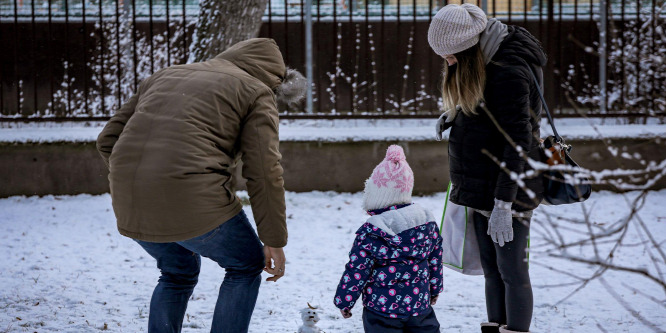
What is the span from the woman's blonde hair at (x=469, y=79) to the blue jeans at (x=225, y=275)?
1094mm

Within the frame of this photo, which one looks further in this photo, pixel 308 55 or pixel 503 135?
pixel 308 55

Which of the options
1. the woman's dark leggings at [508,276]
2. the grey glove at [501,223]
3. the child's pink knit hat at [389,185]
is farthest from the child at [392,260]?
the woman's dark leggings at [508,276]

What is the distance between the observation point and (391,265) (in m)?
3.22

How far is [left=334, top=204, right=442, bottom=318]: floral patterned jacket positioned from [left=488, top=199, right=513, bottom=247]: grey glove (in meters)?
0.28

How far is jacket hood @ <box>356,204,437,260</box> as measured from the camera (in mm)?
3182

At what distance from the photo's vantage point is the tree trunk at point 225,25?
6.97 m

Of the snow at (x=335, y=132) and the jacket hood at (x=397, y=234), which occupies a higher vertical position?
the jacket hood at (x=397, y=234)

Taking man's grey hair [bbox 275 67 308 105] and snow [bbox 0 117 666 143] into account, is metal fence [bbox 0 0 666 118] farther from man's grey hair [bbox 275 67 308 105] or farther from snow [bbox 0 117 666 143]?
man's grey hair [bbox 275 67 308 105]

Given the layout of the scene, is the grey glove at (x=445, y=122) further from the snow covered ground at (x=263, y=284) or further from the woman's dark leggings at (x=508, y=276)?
the snow covered ground at (x=263, y=284)

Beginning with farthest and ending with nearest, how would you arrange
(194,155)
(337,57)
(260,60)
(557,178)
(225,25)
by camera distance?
(337,57)
(225,25)
(557,178)
(260,60)
(194,155)

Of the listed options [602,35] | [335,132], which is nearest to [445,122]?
[335,132]

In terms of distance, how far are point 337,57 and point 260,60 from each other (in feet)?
16.8

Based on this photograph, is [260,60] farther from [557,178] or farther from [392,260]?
[557,178]

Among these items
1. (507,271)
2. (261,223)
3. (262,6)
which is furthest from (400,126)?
(261,223)
